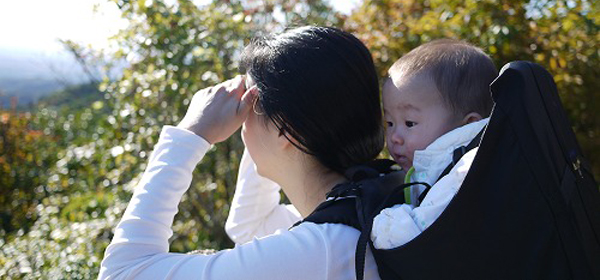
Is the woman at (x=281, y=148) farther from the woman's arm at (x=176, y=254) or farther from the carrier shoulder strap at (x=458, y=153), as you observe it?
the carrier shoulder strap at (x=458, y=153)

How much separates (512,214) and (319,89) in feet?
2.08

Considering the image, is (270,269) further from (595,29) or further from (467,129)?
(595,29)

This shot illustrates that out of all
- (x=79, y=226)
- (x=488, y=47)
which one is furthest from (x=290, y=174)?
(x=79, y=226)

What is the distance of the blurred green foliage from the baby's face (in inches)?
51.4

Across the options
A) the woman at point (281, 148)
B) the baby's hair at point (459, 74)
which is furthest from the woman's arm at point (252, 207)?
the baby's hair at point (459, 74)

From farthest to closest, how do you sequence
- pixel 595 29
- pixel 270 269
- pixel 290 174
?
→ pixel 595 29 → pixel 290 174 → pixel 270 269

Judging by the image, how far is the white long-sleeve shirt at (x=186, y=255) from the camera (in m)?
1.47

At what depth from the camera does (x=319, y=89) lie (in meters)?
1.77

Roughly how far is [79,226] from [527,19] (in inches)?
113

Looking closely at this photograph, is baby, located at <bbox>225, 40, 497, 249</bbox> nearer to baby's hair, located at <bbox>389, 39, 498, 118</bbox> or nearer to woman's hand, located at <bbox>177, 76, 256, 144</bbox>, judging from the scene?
baby's hair, located at <bbox>389, 39, 498, 118</bbox>

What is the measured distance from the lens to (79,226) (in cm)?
412

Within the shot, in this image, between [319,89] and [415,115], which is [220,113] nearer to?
[319,89]

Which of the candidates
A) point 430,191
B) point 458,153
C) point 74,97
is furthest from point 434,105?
point 74,97

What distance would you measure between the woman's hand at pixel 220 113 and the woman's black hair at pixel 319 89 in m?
0.05
